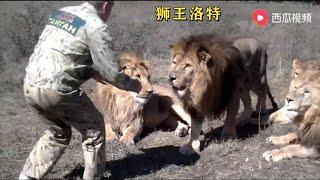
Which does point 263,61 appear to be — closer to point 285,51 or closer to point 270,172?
point 270,172

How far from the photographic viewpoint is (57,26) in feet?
14.6

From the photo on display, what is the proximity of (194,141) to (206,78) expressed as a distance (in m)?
0.76

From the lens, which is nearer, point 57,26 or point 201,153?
point 57,26

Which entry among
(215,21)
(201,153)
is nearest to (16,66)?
(215,21)

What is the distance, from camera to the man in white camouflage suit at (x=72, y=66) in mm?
4344

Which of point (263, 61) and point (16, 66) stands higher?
point (263, 61)

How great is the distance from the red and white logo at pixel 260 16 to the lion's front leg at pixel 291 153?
10.5 metres

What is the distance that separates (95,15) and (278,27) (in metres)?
10.8

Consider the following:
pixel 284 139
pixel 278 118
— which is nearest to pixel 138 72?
pixel 284 139

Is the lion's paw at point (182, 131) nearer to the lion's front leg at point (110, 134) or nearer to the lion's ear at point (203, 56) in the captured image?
the lion's front leg at point (110, 134)

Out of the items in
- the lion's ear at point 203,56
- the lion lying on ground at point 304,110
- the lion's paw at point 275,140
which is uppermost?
the lion's ear at point 203,56

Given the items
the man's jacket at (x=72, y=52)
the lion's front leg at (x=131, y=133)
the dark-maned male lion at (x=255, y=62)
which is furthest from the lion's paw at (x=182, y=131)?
the man's jacket at (x=72, y=52)

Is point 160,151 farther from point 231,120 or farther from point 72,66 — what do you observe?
point 72,66

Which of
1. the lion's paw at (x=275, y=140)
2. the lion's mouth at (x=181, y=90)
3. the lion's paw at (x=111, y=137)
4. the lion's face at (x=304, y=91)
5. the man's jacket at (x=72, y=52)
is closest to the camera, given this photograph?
the man's jacket at (x=72, y=52)
